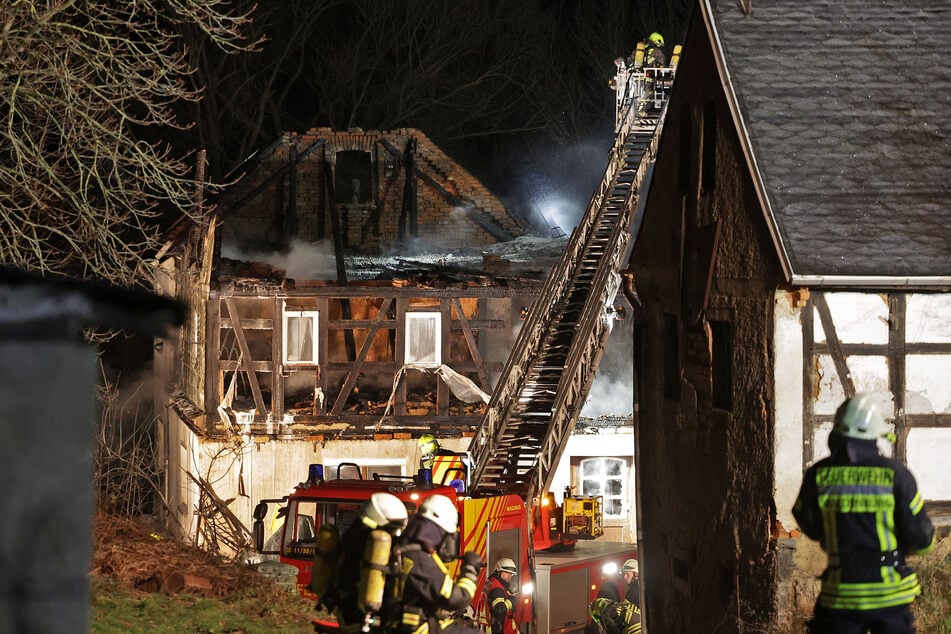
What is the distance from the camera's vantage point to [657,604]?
16.5 metres

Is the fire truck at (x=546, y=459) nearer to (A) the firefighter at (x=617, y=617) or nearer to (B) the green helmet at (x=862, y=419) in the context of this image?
(A) the firefighter at (x=617, y=617)

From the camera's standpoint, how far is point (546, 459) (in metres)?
17.8

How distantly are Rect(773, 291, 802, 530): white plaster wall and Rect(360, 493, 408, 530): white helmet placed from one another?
5692 millimetres

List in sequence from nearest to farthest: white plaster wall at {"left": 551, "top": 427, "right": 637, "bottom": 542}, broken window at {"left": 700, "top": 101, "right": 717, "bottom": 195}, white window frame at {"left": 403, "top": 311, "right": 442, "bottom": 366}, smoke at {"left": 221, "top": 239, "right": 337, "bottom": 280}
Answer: broken window at {"left": 700, "top": 101, "right": 717, "bottom": 195}
white window frame at {"left": 403, "top": 311, "right": 442, "bottom": 366}
white plaster wall at {"left": 551, "top": 427, "right": 637, "bottom": 542}
smoke at {"left": 221, "top": 239, "right": 337, "bottom": 280}

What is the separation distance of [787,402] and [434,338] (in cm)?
1118

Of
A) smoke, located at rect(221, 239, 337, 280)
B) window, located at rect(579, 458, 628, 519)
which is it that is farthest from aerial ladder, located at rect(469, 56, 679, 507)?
smoke, located at rect(221, 239, 337, 280)

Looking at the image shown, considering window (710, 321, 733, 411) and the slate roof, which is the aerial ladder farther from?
the slate roof

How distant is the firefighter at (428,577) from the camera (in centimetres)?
782

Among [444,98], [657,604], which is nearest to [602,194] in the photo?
[657,604]

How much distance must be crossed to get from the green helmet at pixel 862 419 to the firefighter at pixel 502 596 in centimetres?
745

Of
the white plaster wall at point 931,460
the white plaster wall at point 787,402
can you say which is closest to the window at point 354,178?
the white plaster wall at point 787,402

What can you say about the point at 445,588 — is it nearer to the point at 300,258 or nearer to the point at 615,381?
the point at 615,381

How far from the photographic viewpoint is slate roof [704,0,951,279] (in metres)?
12.9

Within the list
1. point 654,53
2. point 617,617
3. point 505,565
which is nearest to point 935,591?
point 617,617
